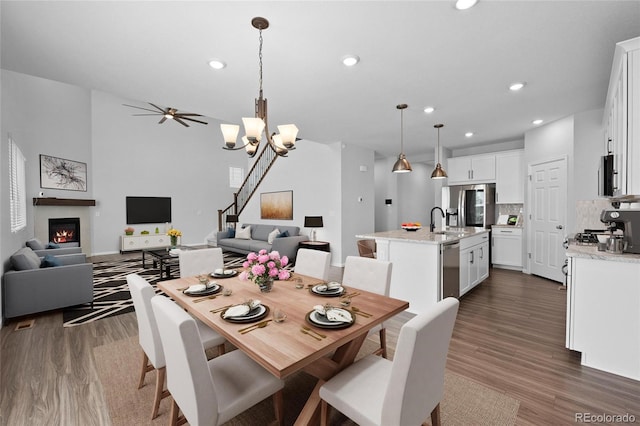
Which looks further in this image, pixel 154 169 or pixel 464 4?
pixel 154 169

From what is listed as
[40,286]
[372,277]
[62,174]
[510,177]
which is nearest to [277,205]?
[40,286]

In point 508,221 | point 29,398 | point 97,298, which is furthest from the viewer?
point 508,221

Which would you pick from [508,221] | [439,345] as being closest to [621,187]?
[439,345]

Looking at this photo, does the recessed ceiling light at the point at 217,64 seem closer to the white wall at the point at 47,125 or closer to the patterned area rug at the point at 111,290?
the patterned area rug at the point at 111,290

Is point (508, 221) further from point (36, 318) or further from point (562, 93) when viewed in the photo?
point (36, 318)

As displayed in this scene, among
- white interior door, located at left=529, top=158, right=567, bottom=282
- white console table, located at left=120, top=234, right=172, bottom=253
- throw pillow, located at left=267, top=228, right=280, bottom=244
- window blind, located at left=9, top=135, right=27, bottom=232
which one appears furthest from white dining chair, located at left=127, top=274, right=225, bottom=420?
white console table, located at left=120, top=234, right=172, bottom=253

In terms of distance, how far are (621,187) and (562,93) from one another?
1.82m

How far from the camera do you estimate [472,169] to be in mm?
6215

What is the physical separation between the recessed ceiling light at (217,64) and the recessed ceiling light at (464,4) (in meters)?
1.99

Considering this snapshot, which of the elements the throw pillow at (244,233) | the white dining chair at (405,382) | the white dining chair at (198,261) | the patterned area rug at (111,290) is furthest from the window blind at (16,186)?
the white dining chair at (405,382)

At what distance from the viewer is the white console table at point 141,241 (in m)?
7.89

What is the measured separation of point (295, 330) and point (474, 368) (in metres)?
1.72

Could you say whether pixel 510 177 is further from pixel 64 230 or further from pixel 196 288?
pixel 64 230

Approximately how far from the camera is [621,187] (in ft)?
7.43
